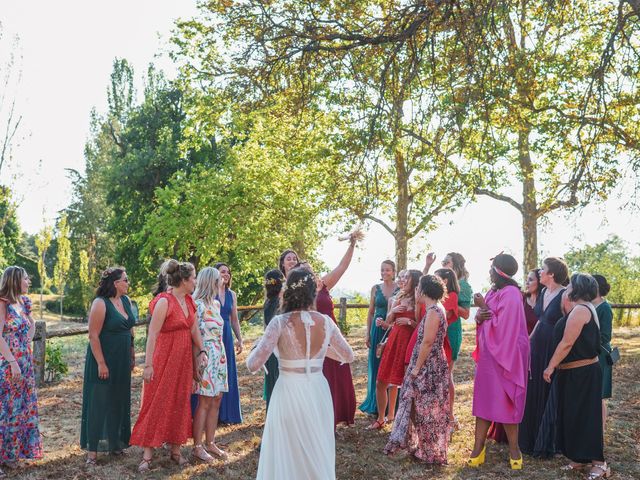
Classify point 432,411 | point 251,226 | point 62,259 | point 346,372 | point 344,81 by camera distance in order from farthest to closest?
point 62,259 → point 251,226 → point 344,81 → point 346,372 → point 432,411

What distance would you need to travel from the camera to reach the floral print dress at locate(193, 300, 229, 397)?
6.89 m

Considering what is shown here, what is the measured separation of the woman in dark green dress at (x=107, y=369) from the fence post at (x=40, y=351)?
19.3 feet

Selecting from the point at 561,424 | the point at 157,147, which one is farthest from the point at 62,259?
the point at 561,424

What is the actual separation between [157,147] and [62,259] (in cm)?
1341

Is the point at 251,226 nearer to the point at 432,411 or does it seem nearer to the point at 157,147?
the point at 157,147

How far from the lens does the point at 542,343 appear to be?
23.5ft

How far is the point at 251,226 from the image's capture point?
1988 centimetres

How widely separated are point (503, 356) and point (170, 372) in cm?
321

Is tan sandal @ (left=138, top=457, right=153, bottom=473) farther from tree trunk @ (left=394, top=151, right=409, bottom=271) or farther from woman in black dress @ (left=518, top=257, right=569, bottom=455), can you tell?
tree trunk @ (left=394, top=151, right=409, bottom=271)

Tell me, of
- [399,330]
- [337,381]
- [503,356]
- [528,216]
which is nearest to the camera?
[503,356]

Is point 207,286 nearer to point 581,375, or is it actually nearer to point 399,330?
point 399,330

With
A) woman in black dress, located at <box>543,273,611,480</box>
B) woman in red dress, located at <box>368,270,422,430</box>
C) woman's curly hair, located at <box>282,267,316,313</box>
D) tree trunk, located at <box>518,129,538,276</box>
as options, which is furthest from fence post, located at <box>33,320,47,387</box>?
tree trunk, located at <box>518,129,538,276</box>

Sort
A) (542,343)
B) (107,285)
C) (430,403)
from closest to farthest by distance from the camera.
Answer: (430,403)
(107,285)
(542,343)

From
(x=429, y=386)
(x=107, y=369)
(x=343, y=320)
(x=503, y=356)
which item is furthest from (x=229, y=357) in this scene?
(x=343, y=320)
